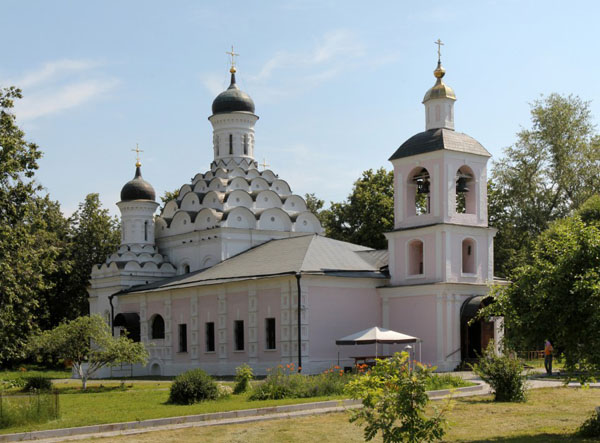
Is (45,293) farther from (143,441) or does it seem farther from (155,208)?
(143,441)

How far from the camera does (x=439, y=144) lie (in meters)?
29.6

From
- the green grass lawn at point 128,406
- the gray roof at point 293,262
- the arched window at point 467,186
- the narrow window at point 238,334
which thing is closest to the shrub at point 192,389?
the green grass lawn at point 128,406

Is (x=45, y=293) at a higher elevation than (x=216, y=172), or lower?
lower

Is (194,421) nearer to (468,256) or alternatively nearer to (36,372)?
(468,256)

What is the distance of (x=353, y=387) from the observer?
36.5 feet

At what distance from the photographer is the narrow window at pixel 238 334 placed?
33.0m

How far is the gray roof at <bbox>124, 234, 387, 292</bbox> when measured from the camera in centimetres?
3094

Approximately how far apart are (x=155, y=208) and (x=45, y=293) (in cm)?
1021

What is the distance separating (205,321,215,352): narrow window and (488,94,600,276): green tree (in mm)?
16122

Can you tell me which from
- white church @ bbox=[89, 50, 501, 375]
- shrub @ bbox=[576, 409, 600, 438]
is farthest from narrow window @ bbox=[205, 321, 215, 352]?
shrub @ bbox=[576, 409, 600, 438]

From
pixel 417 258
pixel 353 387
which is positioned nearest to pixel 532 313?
pixel 353 387

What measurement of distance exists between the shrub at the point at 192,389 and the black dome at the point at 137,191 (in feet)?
73.1

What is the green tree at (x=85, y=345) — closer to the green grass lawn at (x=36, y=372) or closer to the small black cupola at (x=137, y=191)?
the green grass lawn at (x=36, y=372)

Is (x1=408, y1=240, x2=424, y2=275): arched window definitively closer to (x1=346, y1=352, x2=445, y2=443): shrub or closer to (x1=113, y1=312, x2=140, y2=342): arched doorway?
(x1=113, y1=312, x2=140, y2=342): arched doorway
